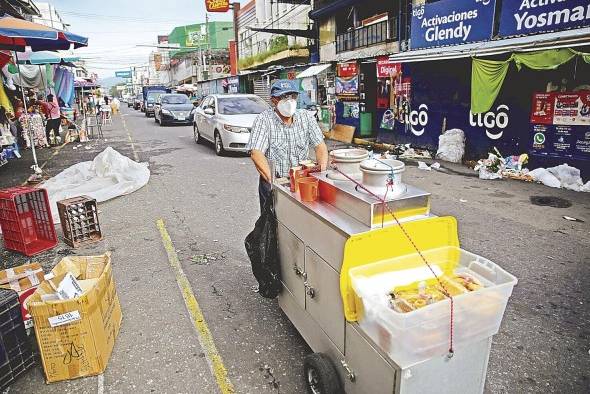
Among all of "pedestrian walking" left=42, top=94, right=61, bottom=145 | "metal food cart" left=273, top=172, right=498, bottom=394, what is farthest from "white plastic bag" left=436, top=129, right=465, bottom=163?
"pedestrian walking" left=42, top=94, right=61, bottom=145

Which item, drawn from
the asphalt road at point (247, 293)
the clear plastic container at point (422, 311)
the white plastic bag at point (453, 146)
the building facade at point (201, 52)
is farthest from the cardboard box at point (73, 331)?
the building facade at point (201, 52)

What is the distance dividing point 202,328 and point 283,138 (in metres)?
1.85

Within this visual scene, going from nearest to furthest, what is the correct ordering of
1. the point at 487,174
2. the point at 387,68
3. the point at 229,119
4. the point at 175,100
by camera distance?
the point at 487,174 → the point at 229,119 → the point at 387,68 → the point at 175,100

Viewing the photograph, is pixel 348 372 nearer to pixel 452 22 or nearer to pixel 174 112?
A: pixel 452 22

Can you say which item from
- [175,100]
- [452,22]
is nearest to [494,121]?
[452,22]

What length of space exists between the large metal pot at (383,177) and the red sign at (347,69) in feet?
41.9

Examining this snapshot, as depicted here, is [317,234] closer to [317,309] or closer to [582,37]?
[317,309]

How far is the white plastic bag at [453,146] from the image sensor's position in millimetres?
10578

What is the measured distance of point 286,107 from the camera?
137 inches

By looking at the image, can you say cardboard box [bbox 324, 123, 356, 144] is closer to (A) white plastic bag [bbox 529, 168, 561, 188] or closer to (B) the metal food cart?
(A) white plastic bag [bbox 529, 168, 561, 188]

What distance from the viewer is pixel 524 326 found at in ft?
11.0

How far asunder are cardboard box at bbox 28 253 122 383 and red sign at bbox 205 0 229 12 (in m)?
30.9

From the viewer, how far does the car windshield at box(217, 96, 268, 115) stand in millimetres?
11800

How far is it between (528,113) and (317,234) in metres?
8.54
